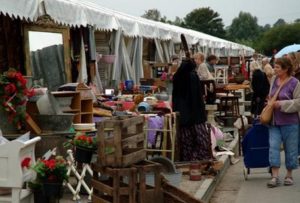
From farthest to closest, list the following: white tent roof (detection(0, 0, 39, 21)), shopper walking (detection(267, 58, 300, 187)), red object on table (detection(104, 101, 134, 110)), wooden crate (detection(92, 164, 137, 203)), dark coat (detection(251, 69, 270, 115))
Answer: dark coat (detection(251, 69, 270, 115)) → red object on table (detection(104, 101, 134, 110)) → shopper walking (detection(267, 58, 300, 187)) → white tent roof (detection(0, 0, 39, 21)) → wooden crate (detection(92, 164, 137, 203))

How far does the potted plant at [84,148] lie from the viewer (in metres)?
6.59

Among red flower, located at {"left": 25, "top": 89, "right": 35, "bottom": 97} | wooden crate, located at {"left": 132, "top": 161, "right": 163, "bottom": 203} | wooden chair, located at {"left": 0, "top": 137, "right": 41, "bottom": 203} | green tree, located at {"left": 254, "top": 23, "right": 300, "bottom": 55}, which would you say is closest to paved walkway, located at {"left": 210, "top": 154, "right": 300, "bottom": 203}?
wooden crate, located at {"left": 132, "top": 161, "right": 163, "bottom": 203}

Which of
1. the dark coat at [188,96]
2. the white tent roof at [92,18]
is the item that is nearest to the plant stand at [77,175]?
the dark coat at [188,96]

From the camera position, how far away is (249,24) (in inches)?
5871

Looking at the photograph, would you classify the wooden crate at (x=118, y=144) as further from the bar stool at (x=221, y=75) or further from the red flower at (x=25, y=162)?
the bar stool at (x=221, y=75)

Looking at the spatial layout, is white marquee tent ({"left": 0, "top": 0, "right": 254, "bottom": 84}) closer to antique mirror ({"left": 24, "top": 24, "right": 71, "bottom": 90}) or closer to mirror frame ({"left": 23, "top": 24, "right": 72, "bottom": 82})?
mirror frame ({"left": 23, "top": 24, "right": 72, "bottom": 82})

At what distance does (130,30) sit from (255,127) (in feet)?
19.7

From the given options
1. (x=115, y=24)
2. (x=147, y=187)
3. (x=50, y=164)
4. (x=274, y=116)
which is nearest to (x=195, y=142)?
(x=274, y=116)

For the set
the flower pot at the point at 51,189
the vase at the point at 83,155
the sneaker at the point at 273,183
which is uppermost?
the vase at the point at 83,155

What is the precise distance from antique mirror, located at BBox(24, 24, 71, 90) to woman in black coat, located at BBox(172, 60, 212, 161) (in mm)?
2653

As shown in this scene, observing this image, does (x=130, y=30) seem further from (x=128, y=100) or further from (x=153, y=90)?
(x=128, y=100)

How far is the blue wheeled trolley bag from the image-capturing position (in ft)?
29.0

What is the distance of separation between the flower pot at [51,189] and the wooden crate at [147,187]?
88 cm

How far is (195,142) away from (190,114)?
486 mm
